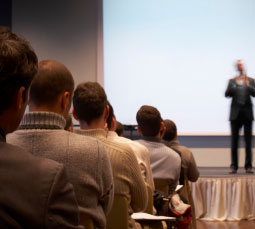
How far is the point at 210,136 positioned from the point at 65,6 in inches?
121

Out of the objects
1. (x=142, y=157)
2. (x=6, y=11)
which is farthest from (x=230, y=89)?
(x=142, y=157)

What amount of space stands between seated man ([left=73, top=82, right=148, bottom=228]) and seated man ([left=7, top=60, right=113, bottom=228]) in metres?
0.36

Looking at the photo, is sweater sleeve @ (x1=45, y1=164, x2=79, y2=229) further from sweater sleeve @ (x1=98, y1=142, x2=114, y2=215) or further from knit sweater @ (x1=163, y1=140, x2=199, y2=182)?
knit sweater @ (x1=163, y1=140, x2=199, y2=182)

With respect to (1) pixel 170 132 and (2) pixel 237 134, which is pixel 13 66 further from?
(2) pixel 237 134

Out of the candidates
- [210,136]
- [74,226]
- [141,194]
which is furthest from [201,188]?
[74,226]

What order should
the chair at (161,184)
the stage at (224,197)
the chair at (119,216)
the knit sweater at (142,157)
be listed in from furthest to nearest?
the stage at (224,197)
the chair at (161,184)
the knit sweater at (142,157)
the chair at (119,216)

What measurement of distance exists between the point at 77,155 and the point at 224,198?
4.64 m

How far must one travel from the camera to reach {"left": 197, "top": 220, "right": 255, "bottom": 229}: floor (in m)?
5.16

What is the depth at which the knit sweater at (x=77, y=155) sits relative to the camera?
135 cm

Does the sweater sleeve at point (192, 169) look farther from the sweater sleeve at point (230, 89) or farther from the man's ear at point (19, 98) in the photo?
the man's ear at point (19, 98)

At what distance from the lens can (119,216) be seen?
1.73 m

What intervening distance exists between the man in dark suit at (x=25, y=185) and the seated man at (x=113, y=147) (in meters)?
1.02

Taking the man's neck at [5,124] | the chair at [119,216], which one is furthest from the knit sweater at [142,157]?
the man's neck at [5,124]

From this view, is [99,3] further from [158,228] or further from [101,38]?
[158,228]
